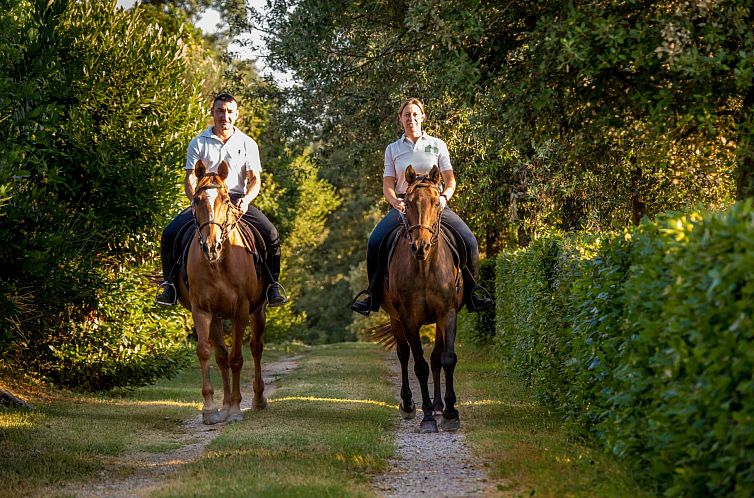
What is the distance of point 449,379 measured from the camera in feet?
38.2

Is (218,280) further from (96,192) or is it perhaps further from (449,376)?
(96,192)

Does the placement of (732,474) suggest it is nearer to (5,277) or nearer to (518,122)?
(518,122)

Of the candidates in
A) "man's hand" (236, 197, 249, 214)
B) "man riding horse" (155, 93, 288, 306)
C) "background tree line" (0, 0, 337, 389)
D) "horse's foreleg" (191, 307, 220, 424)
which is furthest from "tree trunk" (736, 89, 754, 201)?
"background tree line" (0, 0, 337, 389)

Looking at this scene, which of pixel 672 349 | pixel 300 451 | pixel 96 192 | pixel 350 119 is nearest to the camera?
pixel 672 349

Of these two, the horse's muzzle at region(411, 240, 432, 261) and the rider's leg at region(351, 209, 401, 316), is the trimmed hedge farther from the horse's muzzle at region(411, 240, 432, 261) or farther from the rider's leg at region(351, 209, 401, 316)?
the rider's leg at region(351, 209, 401, 316)

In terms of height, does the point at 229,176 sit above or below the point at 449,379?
above

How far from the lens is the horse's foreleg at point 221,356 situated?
13.2m

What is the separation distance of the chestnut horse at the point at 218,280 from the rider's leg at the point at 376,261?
5.23 ft

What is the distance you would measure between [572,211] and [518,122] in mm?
12621

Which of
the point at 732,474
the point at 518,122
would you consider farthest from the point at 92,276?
the point at 732,474

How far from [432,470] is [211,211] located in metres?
4.51

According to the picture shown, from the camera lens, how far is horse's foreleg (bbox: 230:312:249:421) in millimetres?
13031

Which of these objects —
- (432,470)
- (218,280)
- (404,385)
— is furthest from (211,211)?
(432,470)

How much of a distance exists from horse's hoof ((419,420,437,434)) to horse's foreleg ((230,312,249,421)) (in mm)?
2846
